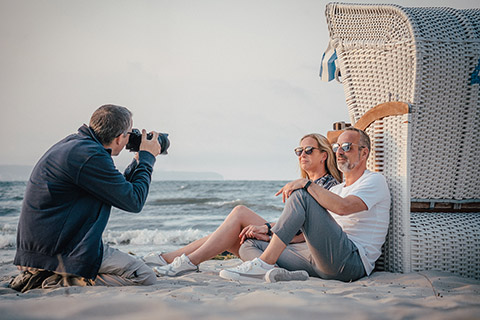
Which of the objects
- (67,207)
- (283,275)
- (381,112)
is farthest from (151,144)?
(381,112)

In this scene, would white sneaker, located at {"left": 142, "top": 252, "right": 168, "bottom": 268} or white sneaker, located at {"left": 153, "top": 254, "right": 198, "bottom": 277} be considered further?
white sneaker, located at {"left": 142, "top": 252, "right": 168, "bottom": 268}

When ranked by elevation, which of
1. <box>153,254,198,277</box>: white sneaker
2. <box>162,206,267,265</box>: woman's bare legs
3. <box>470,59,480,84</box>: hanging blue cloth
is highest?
<box>470,59,480,84</box>: hanging blue cloth

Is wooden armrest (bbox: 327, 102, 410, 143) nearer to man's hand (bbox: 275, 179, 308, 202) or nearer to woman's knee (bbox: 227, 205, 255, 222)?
man's hand (bbox: 275, 179, 308, 202)

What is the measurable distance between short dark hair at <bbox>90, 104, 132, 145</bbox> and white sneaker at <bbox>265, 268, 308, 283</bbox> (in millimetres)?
1261

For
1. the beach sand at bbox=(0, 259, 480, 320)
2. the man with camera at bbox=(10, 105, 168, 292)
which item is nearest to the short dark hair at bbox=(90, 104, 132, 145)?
the man with camera at bbox=(10, 105, 168, 292)

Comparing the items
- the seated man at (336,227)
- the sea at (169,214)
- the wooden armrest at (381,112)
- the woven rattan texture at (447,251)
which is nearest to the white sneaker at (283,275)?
the seated man at (336,227)

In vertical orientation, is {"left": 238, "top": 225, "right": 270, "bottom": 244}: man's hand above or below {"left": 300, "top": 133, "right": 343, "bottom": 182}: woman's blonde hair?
below

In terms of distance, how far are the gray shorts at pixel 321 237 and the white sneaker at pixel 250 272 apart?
0.72 feet

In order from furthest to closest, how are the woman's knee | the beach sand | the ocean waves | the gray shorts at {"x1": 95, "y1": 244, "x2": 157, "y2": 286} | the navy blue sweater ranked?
the ocean waves → the woman's knee → the gray shorts at {"x1": 95, "y1": 244, "x2": 157, "y2": 286} → the navy blue sweater → the beach sand

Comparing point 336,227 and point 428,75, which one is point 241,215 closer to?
point 336,227

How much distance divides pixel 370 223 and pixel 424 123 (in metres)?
0.78

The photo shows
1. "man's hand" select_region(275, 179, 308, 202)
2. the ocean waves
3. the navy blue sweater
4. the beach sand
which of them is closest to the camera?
the beach sand

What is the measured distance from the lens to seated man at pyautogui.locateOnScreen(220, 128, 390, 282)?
2541mm

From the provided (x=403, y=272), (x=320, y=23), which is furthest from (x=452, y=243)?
(x=320, y=23)
